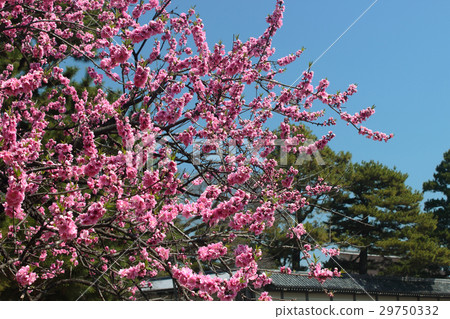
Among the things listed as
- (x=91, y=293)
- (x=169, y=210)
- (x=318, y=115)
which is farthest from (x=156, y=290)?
(x=169, y=210)

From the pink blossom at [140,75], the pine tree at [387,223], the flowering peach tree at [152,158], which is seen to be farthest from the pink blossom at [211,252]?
the pine tree at [387,223]

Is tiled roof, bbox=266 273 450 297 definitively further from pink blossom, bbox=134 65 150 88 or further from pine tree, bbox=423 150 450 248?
pink blossom, bbox=134 65 150 88

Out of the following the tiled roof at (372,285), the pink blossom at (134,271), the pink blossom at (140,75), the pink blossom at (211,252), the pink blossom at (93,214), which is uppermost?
the pink blossom at (140,75)

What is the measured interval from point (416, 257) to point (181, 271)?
21.9 meters

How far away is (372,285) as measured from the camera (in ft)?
67.3

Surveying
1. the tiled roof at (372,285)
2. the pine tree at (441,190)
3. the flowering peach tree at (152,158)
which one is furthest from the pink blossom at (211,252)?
the pine tree at (441,190)

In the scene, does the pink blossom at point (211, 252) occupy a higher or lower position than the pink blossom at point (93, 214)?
lower

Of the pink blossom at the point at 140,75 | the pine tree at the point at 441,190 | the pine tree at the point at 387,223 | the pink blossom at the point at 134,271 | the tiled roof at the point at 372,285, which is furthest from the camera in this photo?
the pine tree at the point at 441,190

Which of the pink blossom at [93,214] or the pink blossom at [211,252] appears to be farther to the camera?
the pink blossom at [211,252]

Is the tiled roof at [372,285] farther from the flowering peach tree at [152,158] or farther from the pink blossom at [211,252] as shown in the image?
Result: the pink blossom at [211,252]

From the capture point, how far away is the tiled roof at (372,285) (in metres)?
16.8

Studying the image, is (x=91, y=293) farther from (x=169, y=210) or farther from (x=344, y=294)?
(x=344, y=294)

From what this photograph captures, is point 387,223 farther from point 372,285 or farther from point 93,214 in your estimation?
point 93,214

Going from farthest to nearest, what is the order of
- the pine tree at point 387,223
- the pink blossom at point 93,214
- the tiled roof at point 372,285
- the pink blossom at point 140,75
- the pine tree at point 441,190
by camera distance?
the pine tree at point 441,190 → the pine tree at point 387,223 → the tiled roof at point 372,285 → the pink blossom at point 140,75 → the pink blossom at point 93,214
